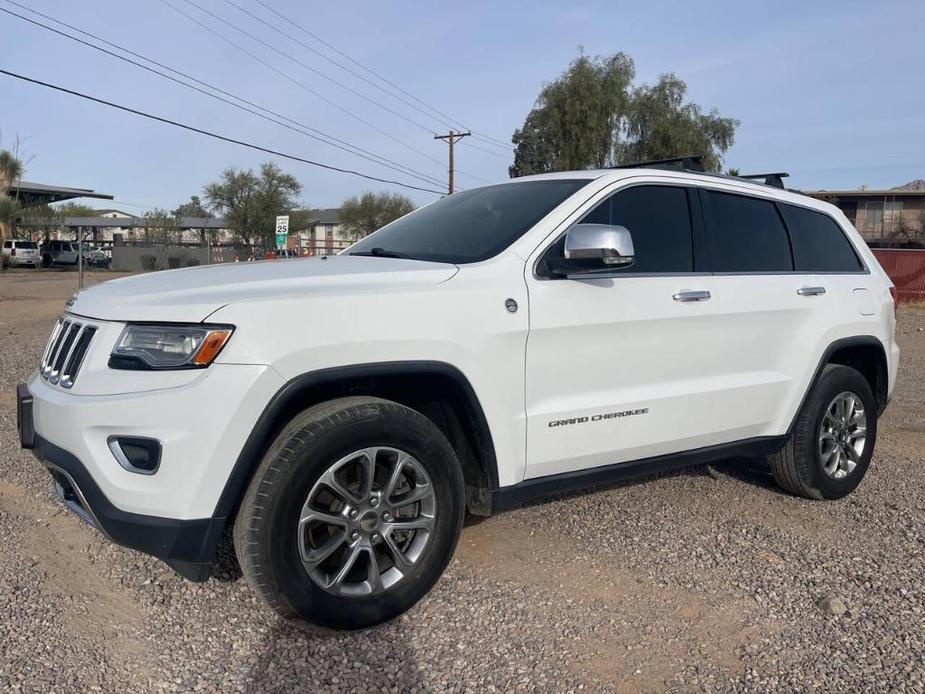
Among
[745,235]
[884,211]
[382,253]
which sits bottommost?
[382,253]

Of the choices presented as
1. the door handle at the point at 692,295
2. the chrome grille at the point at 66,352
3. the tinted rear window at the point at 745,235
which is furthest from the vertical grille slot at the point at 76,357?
the tinted rear window at the point at 745,235

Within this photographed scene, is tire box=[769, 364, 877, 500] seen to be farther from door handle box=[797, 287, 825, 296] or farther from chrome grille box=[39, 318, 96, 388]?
chrome grille box=[39, 318, 96, 388]

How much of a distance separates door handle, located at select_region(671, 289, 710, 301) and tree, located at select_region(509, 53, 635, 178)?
34.2 metres

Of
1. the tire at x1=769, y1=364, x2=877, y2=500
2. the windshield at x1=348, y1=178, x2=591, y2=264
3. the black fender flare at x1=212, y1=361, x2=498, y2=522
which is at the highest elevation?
the windshield at x1=348, y1=178, x2=591, y2=264

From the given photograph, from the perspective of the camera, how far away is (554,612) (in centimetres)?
309

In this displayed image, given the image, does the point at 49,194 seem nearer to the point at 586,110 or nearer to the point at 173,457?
the point at 586,110

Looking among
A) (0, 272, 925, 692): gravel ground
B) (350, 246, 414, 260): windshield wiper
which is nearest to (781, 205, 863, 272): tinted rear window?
(0, 272, 925, 692): gravel ground

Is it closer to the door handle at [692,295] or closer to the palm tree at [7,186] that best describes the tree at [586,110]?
the palm tree at [7,186]

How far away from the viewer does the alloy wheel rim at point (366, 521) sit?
2.77 meters

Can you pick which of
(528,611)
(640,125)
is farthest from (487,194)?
(640,125)

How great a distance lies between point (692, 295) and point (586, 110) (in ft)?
116

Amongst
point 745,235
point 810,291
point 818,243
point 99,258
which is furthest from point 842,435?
point 99,258

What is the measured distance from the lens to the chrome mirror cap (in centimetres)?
307

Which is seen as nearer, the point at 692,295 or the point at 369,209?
the point at 692,295
